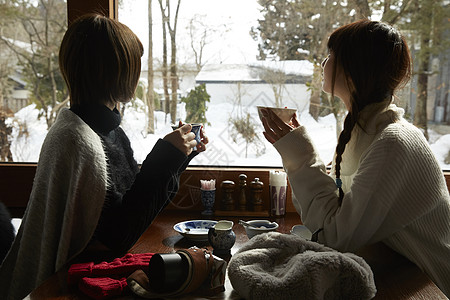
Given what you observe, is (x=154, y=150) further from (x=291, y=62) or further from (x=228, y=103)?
(x=291, y=62)

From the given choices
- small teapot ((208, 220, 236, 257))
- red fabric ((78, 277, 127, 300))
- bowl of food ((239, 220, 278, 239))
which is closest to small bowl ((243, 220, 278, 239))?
bowl of food ((239, 220, 278, 239))

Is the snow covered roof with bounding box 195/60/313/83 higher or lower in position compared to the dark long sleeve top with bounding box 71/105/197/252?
higher

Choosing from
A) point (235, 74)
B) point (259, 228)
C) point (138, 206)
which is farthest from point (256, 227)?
point (235, 74)

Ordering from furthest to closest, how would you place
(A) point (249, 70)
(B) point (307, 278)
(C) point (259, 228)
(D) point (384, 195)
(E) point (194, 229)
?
(A) point (249, 70)
(E) point (194, 229)
(C) point (259, 228)
(D) point (384, 195)
(B) point (307, 278)

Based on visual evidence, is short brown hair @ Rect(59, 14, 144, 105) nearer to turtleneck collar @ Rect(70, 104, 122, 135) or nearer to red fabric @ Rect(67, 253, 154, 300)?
turtleneck collar @ Rect(70, 104, 122, 135)

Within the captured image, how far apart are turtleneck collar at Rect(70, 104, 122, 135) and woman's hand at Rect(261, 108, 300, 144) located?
1.68 feet

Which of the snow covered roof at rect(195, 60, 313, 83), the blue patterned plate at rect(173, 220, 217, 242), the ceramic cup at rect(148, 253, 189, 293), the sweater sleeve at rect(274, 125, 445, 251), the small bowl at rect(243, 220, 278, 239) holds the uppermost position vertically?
the snow covered roof at rect(195, 60, 313, 83)

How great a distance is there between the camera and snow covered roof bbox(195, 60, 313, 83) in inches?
91.6

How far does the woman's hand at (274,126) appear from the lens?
1.57 metres

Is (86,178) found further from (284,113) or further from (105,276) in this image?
(284,113)

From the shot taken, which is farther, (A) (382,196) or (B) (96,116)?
(B) (96,116)

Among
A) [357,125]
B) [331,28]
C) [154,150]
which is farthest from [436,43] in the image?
[154,150]

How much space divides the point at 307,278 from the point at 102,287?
476 millimetres

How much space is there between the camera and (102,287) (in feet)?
3.61
